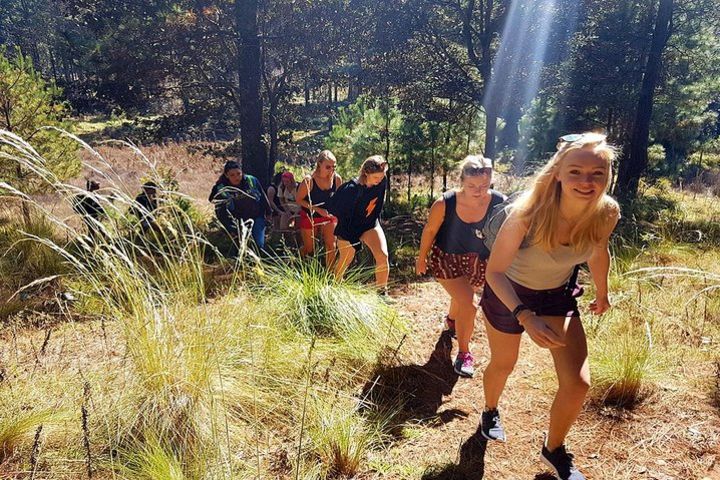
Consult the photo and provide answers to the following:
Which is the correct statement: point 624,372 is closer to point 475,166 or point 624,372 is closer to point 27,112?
point 475,166

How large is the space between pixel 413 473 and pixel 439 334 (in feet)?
5.80

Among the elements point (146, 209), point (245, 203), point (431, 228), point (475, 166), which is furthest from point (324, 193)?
point (146, 209)

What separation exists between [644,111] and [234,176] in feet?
34.3

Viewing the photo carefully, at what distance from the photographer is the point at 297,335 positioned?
312 centimetres

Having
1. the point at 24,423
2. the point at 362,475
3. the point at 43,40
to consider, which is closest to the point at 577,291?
the point at 362,475

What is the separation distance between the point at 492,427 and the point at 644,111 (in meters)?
11.4

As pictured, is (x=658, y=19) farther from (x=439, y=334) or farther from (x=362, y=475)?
(x=362, y=475)

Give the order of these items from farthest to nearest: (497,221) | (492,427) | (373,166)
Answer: (373,166), (492,427), (497,221)

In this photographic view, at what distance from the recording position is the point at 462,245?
3164mm

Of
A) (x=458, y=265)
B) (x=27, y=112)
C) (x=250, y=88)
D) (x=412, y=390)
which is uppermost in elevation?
(x=250, y=88)

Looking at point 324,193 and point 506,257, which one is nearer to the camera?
point 506,257

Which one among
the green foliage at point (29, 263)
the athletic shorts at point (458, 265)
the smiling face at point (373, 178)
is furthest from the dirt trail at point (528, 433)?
the green foliage at point (29, 263)

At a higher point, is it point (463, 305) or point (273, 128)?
point (273, 128)

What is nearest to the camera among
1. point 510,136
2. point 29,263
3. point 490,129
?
point 29,263
